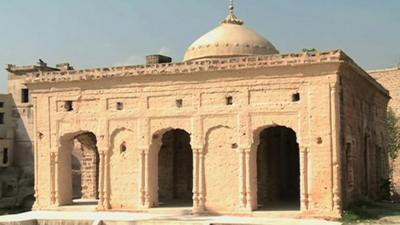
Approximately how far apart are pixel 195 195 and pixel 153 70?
13.4 feet

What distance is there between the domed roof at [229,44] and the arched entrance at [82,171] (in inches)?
199

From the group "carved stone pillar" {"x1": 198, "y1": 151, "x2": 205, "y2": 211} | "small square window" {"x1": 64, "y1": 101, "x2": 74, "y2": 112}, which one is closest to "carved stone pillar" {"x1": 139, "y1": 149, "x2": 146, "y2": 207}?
"carved stone pillar" {"x1": 198, "y1": 151, "x2": 205, "y2": 211}

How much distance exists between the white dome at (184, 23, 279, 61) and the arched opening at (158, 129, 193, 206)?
3.11m

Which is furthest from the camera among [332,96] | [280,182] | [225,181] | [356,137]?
[280,182]

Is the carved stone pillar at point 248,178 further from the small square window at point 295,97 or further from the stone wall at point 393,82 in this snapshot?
the stone wall at point 393,82

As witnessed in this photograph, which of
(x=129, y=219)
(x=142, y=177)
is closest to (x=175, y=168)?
(x=142, y=177)

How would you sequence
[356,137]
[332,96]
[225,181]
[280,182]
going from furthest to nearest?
[280,182] < [356,137] < [225,181] < [332,96]

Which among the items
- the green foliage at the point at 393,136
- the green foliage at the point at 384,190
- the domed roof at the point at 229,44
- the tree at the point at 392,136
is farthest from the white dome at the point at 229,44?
the green foliage at the point at 393,136

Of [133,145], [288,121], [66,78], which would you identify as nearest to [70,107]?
[66,78]

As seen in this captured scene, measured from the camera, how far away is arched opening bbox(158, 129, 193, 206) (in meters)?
23.7

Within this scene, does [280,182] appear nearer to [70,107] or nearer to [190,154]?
[190,154]

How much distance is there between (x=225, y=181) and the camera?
19.3m

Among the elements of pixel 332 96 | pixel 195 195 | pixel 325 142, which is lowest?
pixel 195 195

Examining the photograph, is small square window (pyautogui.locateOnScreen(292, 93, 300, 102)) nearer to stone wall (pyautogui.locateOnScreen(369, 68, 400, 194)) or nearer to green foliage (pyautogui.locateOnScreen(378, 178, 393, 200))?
green foliage (pyautogui.locateOnScreen(378, 178, 393, 200))
